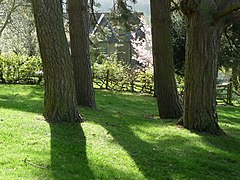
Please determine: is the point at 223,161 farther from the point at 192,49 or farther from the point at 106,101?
the point at 106,101

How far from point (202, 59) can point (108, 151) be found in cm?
254

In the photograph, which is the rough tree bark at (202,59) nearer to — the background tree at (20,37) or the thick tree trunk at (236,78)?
the thick tree trunk at (236,78)

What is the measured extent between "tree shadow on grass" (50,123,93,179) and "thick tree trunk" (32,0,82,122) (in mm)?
331

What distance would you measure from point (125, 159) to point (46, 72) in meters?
2.30

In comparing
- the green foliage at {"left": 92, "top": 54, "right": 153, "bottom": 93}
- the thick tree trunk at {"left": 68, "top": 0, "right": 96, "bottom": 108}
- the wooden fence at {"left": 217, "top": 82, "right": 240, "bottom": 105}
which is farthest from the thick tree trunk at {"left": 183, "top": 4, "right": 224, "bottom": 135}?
the green foliage at {"left": 92, "top": 54, "right": 153, "bottom": 93}

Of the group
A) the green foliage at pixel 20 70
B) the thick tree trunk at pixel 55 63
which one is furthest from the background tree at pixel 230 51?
the thick tree trunk at pixel 55 63

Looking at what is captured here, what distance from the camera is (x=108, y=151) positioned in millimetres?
4789

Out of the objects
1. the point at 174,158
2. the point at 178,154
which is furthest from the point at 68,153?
the point at 178,154

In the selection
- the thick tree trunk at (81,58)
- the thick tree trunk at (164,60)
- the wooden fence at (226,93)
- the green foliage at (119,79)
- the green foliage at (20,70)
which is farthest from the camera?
the green foliage at (119,79)

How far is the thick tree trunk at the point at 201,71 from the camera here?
6168 mm

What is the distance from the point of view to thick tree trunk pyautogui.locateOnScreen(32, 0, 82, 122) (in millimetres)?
5859

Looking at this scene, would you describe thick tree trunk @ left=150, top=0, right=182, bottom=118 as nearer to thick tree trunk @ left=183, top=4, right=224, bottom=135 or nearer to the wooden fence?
thick tree trunk @ left=183, top=4, right=224, bottom=135

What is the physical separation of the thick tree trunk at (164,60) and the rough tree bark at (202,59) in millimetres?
1677

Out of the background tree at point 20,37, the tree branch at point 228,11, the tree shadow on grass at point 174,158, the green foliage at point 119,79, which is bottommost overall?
the tree shadow on grass at point 174,158
